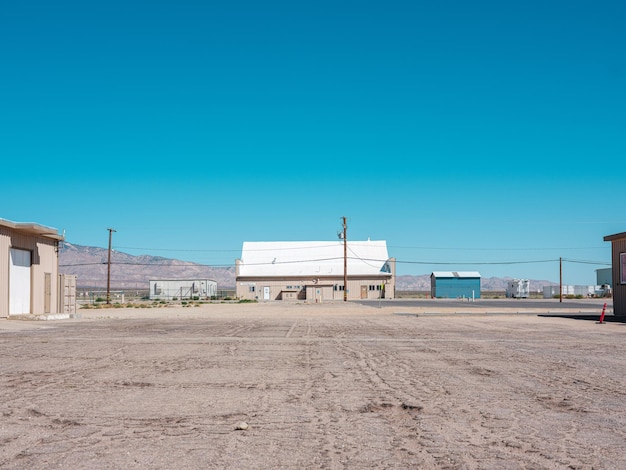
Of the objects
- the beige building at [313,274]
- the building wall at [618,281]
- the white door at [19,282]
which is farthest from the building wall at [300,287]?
the white door at [19,282]

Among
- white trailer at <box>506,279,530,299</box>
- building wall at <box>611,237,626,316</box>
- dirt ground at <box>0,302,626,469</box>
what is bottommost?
white trailer at <box>506,279,530,299</box>

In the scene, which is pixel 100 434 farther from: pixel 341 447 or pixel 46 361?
pixel 46 361

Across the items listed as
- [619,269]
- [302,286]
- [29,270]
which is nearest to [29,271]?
[29,270]

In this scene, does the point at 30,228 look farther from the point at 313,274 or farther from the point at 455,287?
the point at 455,287

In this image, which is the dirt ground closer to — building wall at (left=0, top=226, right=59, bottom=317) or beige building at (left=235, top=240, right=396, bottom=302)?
building wall at (left=0, top=226, right=59, bottom=317)

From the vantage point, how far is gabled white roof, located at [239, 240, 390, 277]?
91.2m

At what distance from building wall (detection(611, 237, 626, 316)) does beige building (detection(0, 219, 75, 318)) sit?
2881 cm

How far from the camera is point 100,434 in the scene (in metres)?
6.60

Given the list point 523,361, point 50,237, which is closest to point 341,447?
point 523,361

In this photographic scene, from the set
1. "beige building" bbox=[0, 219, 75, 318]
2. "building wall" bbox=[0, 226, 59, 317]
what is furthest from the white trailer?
"building wall" bbox=[0, 226, 59, 317]

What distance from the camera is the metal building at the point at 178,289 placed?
94938 mm

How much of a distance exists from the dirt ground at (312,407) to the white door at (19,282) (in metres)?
15.8

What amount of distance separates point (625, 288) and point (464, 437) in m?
29.1

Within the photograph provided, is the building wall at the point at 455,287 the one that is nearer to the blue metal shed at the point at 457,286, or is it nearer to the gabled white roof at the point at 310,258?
the blue metal shed at the point at 457,286
